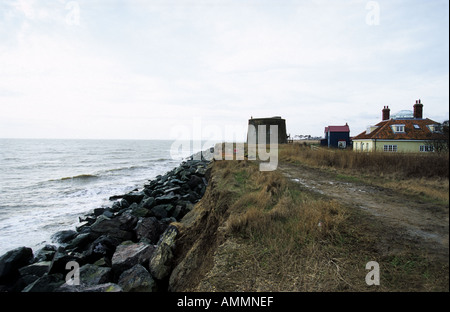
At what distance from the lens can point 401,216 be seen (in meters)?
4.12

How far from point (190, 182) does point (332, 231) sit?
41.0 ft

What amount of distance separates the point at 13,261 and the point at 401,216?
9672 millimetres

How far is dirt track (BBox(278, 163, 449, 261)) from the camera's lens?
7.45 ft

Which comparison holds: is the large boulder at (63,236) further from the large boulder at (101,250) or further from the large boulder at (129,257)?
A: the large boulder at (129,257)

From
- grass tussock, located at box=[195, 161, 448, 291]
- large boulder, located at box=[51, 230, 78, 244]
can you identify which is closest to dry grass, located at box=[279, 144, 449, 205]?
grass tussock, located at box=[195, 161, 448, 291]

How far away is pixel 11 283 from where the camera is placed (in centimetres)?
588

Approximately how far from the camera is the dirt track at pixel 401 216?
Result: 89.4 inches

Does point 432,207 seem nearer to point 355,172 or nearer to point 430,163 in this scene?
point 430,163

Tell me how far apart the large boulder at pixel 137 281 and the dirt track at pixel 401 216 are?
415 centimetres

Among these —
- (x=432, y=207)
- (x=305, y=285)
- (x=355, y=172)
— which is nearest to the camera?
(x=432, y=207)

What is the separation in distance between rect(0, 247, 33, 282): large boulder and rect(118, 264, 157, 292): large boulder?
4085 millimetres

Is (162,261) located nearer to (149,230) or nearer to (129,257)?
(129,257)

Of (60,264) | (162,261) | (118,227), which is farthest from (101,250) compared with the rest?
(162,261)
